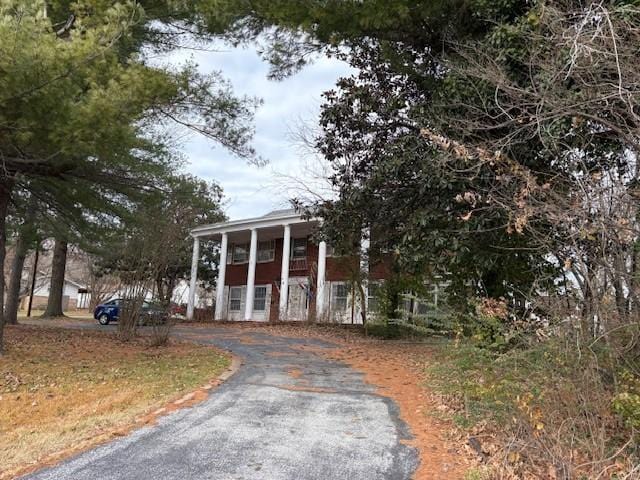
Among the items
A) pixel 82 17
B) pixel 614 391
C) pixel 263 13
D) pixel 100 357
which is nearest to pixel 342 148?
pixel 263 13

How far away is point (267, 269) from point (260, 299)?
159 centimetres

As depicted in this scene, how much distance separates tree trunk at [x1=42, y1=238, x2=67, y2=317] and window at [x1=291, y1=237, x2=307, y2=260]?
10601 millimetres

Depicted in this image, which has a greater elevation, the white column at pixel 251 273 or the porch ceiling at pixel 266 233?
the porch ceiling at pixel 266 233

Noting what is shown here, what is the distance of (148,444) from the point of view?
4.94m

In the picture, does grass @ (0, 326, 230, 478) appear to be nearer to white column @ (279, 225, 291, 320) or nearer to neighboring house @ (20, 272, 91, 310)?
white column @ (279, 225, 291, 320)

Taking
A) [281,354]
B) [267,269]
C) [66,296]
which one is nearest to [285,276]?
[267,269]

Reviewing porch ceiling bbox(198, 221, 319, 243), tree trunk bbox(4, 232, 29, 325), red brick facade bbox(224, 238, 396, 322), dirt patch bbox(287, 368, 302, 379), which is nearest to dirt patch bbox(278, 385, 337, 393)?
dirt patch bbox(287, 368, 302, 379)

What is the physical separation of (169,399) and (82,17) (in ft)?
19.7

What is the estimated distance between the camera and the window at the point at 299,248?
26.4 metres

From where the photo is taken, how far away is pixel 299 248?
26609 mm

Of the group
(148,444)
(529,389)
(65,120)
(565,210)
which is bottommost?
(148,444)

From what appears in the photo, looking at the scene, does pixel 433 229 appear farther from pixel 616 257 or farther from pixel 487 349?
pixel 616 257


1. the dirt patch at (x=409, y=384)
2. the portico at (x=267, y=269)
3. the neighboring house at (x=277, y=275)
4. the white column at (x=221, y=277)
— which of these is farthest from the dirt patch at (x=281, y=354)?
the white column at (x=221, y=277)

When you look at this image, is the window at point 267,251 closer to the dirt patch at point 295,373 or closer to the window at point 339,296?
the window at point 339,296
